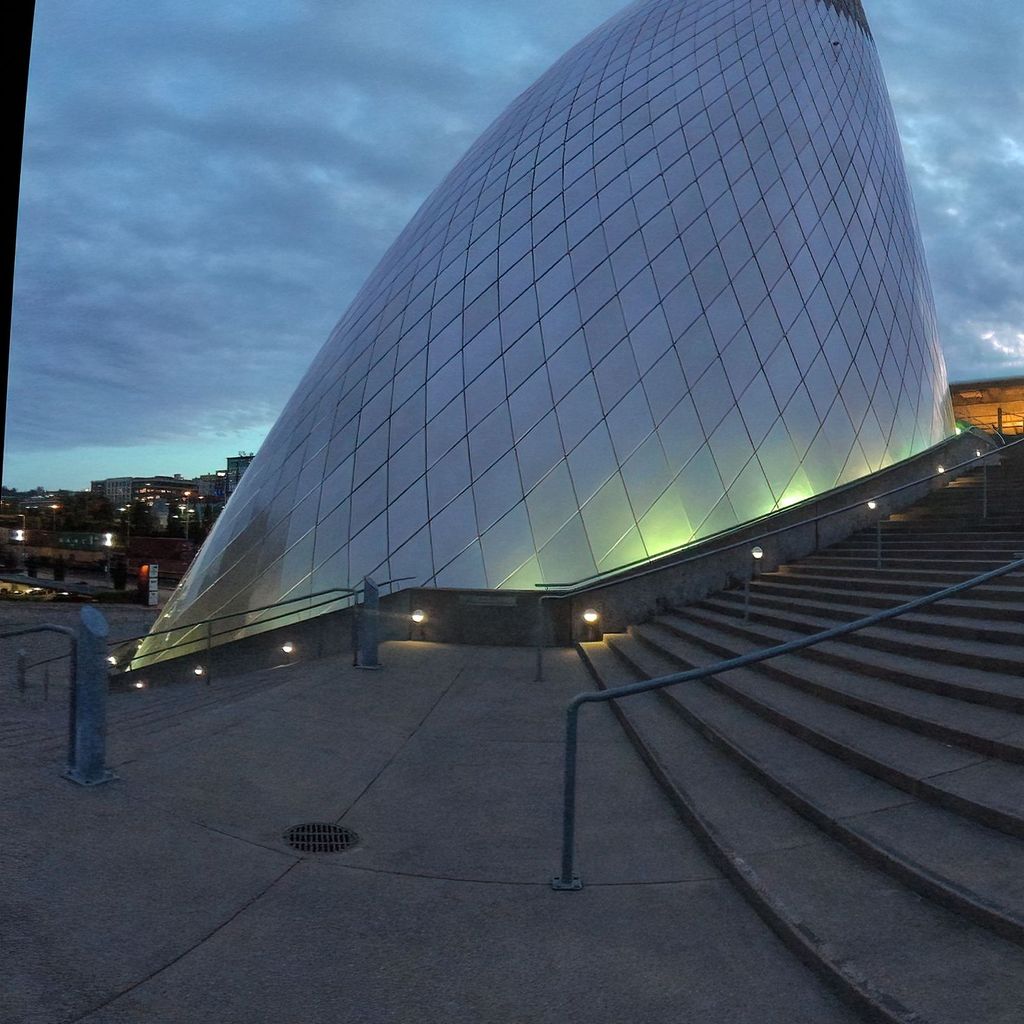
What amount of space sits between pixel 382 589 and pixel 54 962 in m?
9.52

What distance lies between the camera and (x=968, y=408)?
44344 millimetres

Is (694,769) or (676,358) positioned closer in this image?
(694,769)

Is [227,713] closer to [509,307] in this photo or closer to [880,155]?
[509,307]

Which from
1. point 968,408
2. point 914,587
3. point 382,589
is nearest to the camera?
point 914,587

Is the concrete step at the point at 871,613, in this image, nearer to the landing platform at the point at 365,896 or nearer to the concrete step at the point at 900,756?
the concrete step at the point at 900,756

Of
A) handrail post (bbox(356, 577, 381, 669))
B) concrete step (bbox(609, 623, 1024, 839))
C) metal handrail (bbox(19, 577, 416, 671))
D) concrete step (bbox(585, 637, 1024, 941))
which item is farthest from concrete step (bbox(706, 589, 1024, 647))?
metal handrail (bbox(19, 577, 416, 671))

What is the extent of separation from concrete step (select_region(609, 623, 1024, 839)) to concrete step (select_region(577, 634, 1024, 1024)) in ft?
1.90

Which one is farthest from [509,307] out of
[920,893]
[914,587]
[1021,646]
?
[920,893]

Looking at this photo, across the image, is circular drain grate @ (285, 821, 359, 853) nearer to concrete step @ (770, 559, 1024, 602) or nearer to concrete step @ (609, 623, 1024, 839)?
concrete step @ (609, 623, 1024, 839)

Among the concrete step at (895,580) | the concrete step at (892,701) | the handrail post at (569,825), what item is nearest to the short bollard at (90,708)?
the handrail post at (569,825)

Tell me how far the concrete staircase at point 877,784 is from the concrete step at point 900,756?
12mm

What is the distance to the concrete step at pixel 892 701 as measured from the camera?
13.6 feet

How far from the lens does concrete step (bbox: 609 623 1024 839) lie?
3594 mm

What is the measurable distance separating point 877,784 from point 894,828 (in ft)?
1.83
